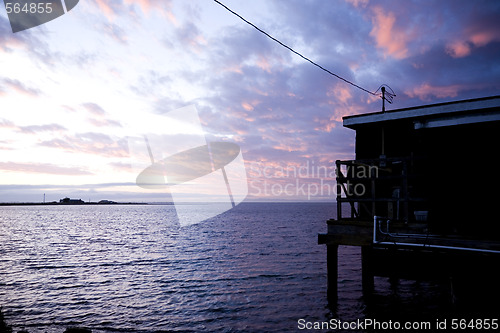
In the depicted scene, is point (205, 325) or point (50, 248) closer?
point (205, 325)

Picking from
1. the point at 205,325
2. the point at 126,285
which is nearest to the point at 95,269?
the point at 126,285

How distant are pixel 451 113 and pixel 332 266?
6627 millimetres

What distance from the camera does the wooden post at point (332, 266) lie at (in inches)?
473

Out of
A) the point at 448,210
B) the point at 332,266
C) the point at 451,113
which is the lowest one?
the point at 332,266

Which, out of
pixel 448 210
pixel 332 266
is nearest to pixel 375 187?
pixel 448 210

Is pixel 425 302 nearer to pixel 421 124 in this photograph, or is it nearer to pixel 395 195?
pixel 395 195

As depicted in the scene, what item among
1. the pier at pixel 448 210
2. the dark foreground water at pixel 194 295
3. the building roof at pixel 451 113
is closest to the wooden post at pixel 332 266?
the dark foreground water at pixel 194 295

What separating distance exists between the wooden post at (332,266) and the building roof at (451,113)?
195 inches

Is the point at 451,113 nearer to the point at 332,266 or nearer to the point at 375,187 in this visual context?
the point at 375,187

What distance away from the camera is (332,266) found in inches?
486

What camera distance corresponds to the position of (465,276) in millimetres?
7711

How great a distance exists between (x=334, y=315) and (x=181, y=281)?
34.6 feet

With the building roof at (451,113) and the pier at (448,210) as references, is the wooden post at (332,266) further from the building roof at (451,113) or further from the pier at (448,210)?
the building roof at (451,113)

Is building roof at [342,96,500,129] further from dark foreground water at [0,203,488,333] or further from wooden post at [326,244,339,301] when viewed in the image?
dark foreground water at [0,203,488,333]
